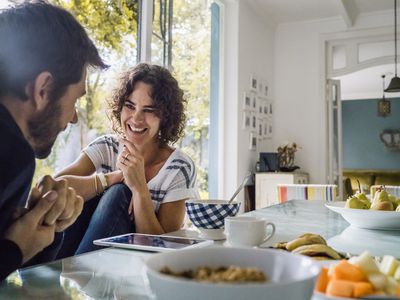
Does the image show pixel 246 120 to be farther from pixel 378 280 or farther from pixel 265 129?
pixel 378 280

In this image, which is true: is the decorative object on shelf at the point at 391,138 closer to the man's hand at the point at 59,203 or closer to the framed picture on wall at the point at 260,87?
the framed picture on wall at the point at 260,87

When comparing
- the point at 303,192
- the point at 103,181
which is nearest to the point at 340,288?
the point at 103,181

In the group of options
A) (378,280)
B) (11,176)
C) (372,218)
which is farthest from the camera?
(372,218)

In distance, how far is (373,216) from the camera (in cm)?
106

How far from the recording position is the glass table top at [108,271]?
0.53 meters

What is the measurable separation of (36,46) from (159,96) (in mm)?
857

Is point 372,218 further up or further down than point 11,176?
further down

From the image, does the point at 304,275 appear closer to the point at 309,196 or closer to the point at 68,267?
the point at 68,267

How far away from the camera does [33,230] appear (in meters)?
0.61

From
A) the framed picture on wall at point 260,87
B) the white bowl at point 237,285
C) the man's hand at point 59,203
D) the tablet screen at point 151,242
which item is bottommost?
the tablet screen at point 151,242

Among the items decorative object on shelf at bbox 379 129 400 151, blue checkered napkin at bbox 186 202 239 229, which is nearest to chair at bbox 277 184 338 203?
blue checkered napkin at bbox 186 202 239 229

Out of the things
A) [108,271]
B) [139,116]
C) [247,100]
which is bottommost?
[108,271]

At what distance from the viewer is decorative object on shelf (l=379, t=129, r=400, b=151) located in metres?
8.83

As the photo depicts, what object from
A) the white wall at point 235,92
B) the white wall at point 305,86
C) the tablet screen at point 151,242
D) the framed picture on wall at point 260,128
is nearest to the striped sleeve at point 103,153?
the tablet screen at point 151,242
